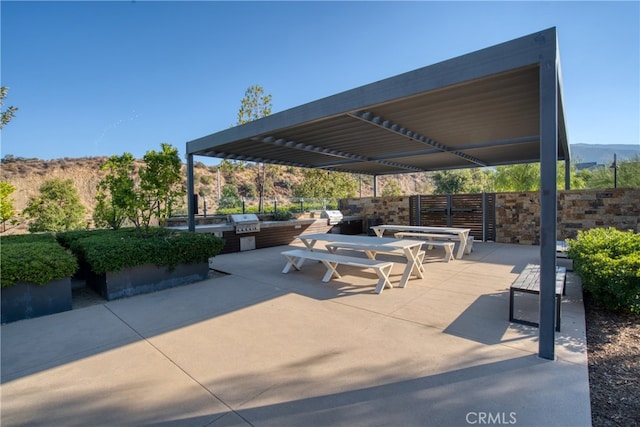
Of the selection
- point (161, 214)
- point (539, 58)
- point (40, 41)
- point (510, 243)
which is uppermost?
point (40, 41)

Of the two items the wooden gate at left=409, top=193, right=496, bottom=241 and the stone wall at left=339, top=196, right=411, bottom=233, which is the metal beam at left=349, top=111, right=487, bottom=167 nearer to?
the wooden gate at left=409, top=193, right=496, bottom=241

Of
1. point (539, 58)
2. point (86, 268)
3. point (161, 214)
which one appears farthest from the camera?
point (161, 214)

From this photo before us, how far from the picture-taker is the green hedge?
173 inches

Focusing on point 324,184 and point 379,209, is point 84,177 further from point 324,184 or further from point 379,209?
point 379,209

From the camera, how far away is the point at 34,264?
145 inches

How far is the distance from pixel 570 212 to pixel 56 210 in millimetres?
18175

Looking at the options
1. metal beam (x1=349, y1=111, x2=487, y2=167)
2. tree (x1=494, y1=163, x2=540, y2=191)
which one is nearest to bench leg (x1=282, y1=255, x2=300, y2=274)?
metal beam (x1=349, y1=111, x2=487, y2=167)

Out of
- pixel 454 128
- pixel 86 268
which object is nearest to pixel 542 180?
pixel 454 128

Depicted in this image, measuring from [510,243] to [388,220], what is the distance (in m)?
4.21

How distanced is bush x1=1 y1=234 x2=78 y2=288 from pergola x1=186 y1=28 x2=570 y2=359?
3003mm

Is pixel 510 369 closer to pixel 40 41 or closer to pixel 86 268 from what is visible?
pixel 86 268

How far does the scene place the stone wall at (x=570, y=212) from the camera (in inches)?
309

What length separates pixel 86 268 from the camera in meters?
5.21

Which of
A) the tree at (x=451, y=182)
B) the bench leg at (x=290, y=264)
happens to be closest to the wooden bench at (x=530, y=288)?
the bench leg at (x=290, y=264)
